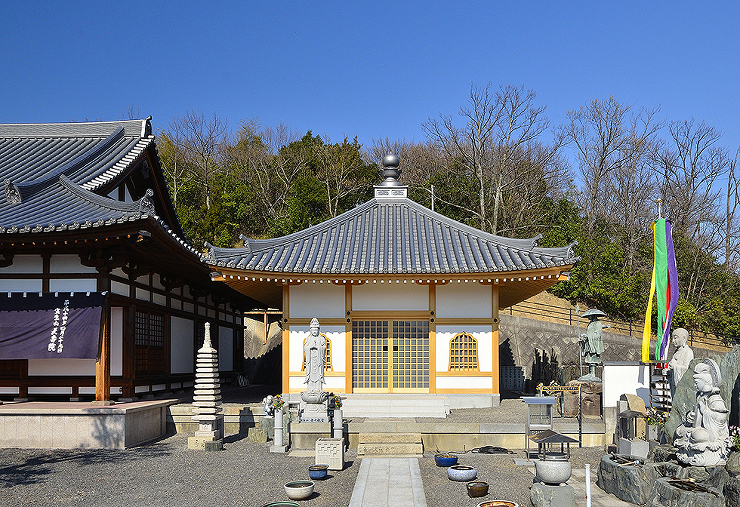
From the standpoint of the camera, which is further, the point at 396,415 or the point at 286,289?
the point at 286,289

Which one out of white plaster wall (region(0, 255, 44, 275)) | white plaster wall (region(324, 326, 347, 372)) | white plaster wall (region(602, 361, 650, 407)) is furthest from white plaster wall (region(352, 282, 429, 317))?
white plaster wall (region(0, 255, 44, 275))

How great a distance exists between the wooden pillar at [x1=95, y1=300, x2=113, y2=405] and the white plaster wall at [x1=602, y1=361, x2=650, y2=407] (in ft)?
39.2

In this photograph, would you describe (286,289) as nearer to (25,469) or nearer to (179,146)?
(25,469)

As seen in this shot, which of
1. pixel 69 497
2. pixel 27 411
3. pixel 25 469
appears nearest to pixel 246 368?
pixel 27 411

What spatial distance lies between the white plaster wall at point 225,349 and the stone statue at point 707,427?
18815 millimetres

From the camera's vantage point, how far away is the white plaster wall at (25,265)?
15234mm

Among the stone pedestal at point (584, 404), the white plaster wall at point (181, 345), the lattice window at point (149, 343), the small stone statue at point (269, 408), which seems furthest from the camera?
the white plaster wall at point (181, 345)

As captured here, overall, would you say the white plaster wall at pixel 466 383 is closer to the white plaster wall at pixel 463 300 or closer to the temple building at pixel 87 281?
the white plaster wall at pixel 463 300

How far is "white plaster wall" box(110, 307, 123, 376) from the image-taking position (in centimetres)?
1582

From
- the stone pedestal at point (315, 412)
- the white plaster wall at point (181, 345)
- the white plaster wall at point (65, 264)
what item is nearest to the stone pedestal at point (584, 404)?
the stone pedestal at point (315, 412)

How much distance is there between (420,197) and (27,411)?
3025 cm

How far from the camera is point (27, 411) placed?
13.7 meters

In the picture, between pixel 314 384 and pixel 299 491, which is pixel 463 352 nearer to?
pixel 314 384

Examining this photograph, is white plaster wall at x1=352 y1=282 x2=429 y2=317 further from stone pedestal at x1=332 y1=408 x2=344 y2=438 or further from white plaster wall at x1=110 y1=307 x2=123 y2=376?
white plaster wall at x1=110 y1=307 x2=123 y2=376
